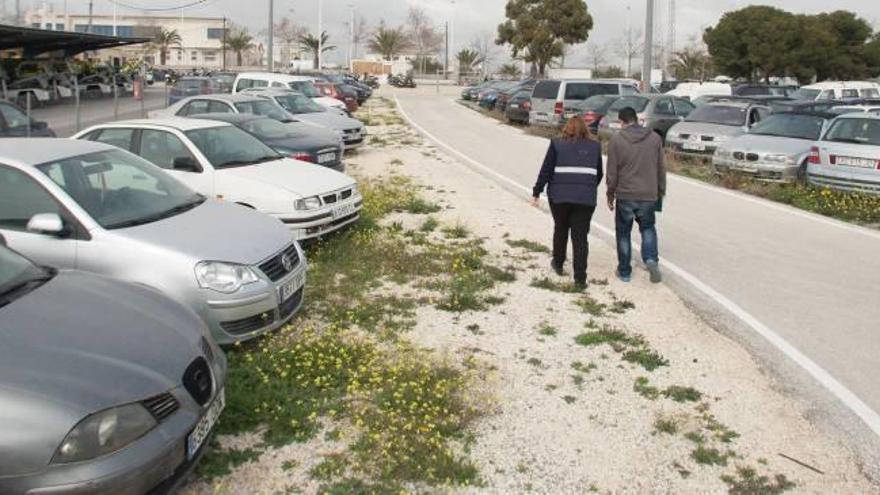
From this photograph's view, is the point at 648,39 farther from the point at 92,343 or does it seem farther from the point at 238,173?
the point at 92,343

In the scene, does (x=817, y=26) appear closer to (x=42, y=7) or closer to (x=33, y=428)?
(x=33, y=428)

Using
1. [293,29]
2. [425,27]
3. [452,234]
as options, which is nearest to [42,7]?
[293,29]

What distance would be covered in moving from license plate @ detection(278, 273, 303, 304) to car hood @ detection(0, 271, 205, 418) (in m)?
1.47

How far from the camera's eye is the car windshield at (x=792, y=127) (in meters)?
14.9

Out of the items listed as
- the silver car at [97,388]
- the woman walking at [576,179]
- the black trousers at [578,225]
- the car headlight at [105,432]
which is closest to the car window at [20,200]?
the silver car at [97,388]

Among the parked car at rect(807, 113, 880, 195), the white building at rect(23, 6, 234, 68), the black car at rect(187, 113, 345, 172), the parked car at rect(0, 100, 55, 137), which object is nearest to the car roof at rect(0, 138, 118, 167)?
the black car at rect(187, 113, 345, 172)

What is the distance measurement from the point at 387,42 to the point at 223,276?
92084 mm

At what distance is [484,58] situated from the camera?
306 ft

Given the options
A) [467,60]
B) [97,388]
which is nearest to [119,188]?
[97,388]

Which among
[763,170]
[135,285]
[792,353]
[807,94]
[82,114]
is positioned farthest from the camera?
[807,94]

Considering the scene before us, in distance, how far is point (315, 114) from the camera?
18.1 metres

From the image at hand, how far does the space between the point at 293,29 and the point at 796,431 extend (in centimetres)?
10317

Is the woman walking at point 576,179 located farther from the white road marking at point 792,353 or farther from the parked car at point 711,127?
the parked car at point 711,127

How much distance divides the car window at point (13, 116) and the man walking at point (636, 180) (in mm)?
11025
